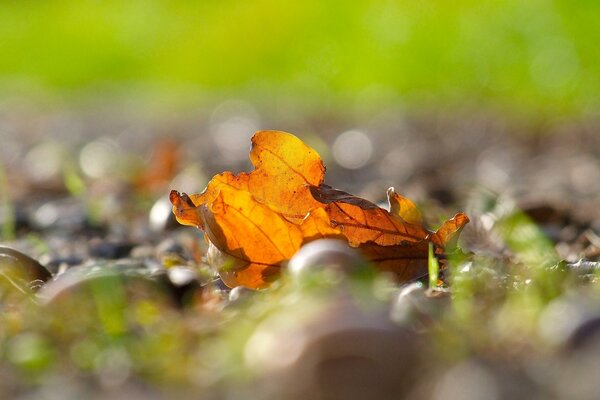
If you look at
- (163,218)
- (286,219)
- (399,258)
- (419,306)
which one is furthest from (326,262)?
(163,218)

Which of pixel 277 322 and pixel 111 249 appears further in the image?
pixel 111 249

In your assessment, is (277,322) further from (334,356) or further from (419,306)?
(419,306)

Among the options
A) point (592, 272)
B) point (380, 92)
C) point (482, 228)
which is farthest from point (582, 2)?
point (592, 272)

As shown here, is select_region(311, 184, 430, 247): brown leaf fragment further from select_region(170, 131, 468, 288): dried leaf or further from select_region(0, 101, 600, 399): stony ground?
select_region(0, 101, 600, 399): stony ground

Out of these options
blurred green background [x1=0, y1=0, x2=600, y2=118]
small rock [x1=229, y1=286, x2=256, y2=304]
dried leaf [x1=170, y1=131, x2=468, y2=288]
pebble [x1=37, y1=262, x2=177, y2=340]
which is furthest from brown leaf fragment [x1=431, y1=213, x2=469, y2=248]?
blurred green background [x1=0, y1=0, x2=600, y2=118]

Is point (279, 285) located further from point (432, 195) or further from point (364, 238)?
point (432, 195)

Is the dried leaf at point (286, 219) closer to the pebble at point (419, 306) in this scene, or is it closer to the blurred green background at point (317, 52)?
the pebble at point (419, 306)

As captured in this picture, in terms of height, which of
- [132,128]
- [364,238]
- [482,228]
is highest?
[364,238]

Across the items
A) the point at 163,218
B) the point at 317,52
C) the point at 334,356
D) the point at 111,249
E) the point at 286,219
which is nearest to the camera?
the point at 334,356
